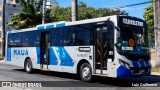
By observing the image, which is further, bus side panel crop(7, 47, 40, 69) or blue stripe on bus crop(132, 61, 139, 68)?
bus side panel crop(7, 47, 40, 69)

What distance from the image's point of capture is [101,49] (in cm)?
1426

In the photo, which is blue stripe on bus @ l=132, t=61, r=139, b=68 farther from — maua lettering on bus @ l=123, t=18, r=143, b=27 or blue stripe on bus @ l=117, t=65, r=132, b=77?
maua lettering on bus @ l=123, t=18, r=143, b=27

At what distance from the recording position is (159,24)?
21844 millimetres

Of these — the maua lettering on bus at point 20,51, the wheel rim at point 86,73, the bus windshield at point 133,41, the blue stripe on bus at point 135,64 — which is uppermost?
the bus windshield at point 133,41

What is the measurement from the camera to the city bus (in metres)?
→ 13.6

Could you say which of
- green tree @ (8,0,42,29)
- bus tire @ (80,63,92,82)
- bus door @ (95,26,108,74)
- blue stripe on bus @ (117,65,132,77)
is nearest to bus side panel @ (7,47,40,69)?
bus tire @ (80,63,92,82)

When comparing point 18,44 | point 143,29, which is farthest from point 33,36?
point 143,29

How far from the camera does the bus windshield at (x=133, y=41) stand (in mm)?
13537

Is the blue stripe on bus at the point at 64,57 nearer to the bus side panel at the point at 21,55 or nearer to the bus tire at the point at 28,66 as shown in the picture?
the bus side panel at the point at 21,55

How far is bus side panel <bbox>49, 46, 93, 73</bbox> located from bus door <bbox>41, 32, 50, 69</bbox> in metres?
0.59

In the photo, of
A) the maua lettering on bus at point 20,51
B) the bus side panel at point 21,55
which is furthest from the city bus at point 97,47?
the maua lettering on bus at point 20,51

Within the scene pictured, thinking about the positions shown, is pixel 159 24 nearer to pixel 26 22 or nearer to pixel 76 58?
pixel 76 58

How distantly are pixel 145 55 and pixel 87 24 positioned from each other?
3.10 m

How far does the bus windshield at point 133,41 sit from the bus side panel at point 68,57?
1.79 meters
